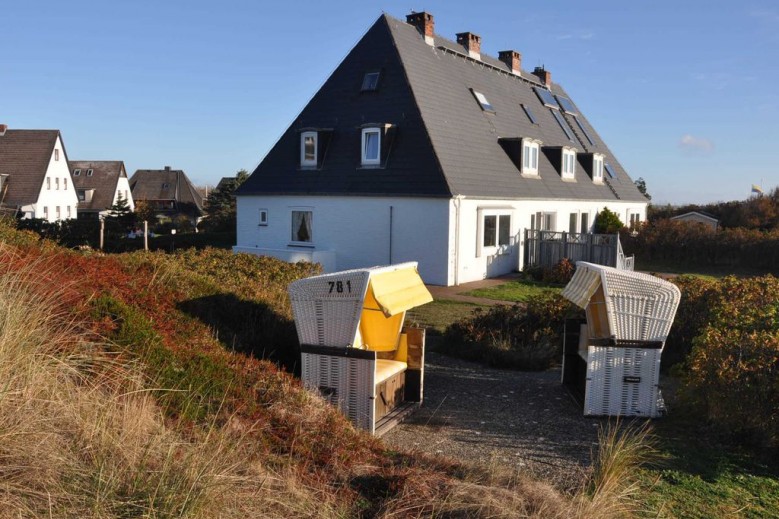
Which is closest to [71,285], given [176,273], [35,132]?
[176,273]

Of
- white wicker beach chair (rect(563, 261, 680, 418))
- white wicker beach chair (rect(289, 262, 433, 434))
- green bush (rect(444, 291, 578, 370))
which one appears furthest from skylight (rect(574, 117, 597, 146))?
white wicker beach chair (rect(289, 262, 433, 434))

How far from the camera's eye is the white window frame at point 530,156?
85.5ft

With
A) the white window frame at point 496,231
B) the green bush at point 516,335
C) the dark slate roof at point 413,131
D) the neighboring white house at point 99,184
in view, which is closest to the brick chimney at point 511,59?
the dark slate roof at point 413,131

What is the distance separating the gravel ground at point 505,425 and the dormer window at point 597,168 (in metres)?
23.5

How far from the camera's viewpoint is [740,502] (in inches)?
236

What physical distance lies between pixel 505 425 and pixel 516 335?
4.05m

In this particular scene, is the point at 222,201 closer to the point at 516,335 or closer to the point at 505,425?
the point at 516,335

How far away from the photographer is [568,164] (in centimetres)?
2972

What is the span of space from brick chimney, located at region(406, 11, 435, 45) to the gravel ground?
64.8 feet

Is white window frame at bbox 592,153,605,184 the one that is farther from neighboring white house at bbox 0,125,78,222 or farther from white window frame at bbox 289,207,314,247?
neighboring white house at bbox 0,125,78,222

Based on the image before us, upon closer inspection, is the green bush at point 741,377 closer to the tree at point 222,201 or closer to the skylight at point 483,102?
the skylight at point 483,102

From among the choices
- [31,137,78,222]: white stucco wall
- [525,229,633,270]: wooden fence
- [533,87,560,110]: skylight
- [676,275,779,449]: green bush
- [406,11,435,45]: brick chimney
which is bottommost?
[676,275,779,449]: green bush

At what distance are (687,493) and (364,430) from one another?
3.31 meters

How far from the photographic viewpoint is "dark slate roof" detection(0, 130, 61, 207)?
48.7m
